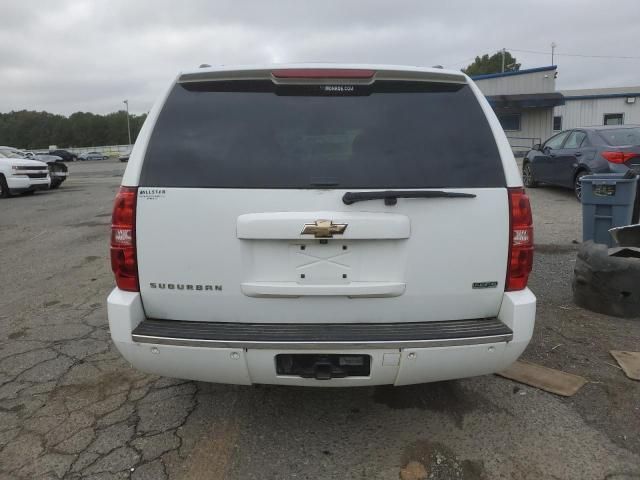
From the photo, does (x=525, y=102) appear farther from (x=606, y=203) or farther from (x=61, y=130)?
(x=61, y=130)

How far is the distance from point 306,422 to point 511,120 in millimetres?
29724

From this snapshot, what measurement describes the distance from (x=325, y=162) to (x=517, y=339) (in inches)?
50.5

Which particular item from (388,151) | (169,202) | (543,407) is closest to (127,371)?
(169,202)

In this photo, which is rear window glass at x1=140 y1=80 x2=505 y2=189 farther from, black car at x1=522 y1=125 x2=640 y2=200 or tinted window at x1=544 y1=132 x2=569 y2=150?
tinted window at x1=544 y1=132 x2=569 y2=150

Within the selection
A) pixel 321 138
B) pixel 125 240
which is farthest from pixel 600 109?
pixel 125 240

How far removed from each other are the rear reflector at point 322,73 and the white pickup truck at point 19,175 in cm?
1567

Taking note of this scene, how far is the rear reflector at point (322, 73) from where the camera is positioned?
2594 mm

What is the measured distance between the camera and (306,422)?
3006mm

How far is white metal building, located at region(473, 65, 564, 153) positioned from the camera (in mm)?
27484

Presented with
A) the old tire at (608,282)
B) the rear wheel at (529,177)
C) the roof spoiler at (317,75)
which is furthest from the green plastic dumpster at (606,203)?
the rear wheel at (529,177)

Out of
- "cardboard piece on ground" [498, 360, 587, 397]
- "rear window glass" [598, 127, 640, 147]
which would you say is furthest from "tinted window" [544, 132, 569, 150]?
"cardboard piece on ground" [498, 360, 587, 397]

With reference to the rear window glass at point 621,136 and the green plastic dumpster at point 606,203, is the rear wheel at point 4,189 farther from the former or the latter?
the rear window glass at point 621,136

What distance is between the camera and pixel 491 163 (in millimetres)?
2527

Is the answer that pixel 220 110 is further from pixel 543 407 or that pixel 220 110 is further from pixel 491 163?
pixel 543 407
